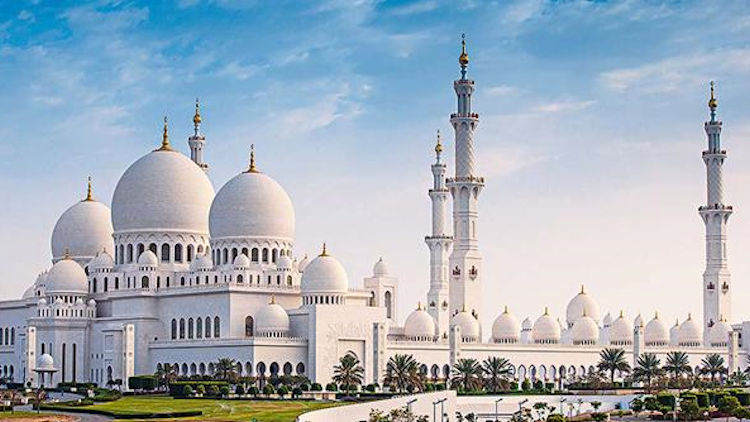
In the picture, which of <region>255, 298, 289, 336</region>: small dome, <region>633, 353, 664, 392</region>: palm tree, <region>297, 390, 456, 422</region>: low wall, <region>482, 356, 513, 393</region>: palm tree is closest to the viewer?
<region>297, 390, 456, 422</region>: low wall

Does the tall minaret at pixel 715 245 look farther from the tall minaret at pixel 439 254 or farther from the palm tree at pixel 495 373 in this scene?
the palm tree at pixel 495 373

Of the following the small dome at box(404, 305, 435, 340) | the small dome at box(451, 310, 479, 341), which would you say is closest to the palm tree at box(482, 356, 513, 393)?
the small dome at box(404, 305, 435, 340)

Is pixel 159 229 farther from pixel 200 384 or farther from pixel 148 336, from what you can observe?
pixel 200 384

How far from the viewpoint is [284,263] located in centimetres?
9069

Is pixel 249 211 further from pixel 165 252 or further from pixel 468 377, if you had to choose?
pixel 468 377

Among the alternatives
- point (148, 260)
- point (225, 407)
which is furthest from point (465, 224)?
point (225, 407)

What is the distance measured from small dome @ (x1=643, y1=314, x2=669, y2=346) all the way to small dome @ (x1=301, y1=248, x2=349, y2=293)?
1356 inches

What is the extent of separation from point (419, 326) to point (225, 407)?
3118 centimetres

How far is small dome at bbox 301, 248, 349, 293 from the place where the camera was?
87312 mm

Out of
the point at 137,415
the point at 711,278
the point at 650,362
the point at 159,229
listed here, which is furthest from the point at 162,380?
the point at 711,278

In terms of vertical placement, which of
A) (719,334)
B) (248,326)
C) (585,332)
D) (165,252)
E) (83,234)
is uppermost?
(83,234)

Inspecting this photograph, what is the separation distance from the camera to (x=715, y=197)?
Result: 114m

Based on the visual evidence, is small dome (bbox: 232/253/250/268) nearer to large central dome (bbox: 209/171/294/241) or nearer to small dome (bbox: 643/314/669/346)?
large central dome (bbox: 209/171/294/241)

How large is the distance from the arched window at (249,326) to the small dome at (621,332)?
33273 mm
